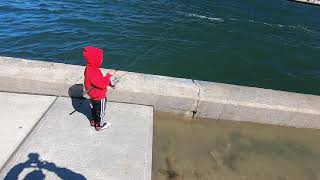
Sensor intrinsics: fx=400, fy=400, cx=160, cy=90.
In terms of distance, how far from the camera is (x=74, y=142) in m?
5.77

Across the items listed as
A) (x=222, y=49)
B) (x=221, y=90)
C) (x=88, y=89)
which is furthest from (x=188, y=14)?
(x=88, y=89)

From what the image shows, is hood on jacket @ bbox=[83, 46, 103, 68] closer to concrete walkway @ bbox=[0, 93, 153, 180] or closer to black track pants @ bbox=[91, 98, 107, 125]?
black track pants @ bbox=[91, 98, 107, 125]

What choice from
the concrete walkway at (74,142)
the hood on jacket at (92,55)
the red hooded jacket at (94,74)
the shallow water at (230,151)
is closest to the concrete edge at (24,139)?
the concrete walkway at (74,142)

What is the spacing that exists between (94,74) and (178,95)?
179 cm

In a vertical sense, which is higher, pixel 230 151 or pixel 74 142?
pixel 74 142

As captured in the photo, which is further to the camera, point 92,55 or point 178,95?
point 178,95

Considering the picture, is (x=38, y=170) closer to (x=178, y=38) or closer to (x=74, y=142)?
(x=74, y=142)

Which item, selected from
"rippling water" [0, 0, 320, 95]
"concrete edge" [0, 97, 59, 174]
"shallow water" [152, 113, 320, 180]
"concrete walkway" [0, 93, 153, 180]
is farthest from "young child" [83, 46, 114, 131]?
"rippling water" [0, 0, 320, 95]

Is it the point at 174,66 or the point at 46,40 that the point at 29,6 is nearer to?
the point at 46,40

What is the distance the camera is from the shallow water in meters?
5.87

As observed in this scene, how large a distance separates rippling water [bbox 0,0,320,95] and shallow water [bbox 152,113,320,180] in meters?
4.09

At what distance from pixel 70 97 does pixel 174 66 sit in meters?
4.95

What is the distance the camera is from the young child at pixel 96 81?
5504mm

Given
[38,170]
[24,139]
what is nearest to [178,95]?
[24,139]
